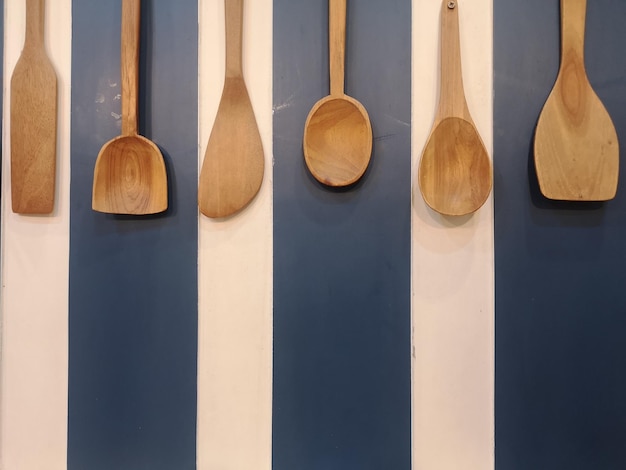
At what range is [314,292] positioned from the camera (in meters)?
0.70

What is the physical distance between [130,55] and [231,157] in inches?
10.4

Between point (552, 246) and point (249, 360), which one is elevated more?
point (552, 246)

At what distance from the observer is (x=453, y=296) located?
69 cm

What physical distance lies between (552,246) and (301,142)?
19.9 inches

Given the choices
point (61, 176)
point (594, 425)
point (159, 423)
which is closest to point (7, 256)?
point (61, 176)

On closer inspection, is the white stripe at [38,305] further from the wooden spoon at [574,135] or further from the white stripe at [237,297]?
the wooden spoon at [574,135]

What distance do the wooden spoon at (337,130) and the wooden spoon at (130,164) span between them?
0.95 ft

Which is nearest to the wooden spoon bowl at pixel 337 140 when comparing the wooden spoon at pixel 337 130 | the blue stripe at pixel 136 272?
the wooden spoon at pixel 337 130

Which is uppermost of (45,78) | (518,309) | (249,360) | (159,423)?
(45,78)

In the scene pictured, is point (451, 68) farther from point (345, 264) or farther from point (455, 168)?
point (345, 264)

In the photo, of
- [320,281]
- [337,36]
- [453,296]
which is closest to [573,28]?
[337,36]

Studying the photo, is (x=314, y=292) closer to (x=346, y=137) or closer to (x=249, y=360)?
(x=249, y=360)

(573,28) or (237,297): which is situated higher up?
(573,28)

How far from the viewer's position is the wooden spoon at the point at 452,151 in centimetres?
67
